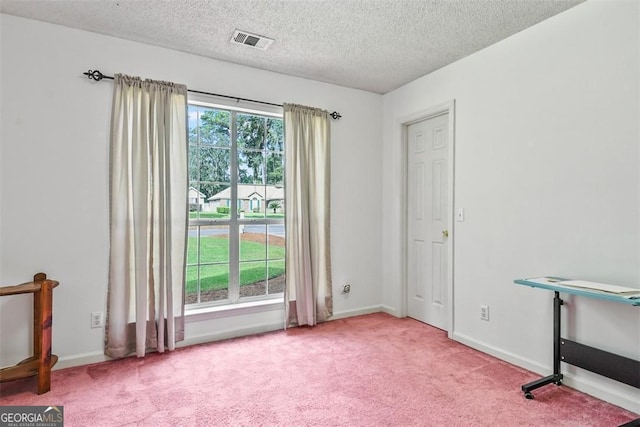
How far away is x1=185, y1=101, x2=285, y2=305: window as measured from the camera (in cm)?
324

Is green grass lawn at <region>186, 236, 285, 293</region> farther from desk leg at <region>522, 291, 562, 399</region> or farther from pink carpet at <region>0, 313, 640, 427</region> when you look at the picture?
desk leg at <region>522, 291, 562, 399</region>

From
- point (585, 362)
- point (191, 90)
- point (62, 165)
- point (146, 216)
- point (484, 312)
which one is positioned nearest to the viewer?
point (585, 362)

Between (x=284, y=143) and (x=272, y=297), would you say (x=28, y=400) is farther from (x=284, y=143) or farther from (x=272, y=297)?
(x=284, y=143)

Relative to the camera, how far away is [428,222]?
3676 millimetres

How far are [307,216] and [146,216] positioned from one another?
4.80 feet

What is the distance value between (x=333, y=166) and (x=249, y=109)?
41.8 inches

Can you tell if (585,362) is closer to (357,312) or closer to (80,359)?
(357,312)

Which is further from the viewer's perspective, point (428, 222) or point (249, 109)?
point (428, 222)

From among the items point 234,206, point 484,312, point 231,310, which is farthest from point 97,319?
point 484,312

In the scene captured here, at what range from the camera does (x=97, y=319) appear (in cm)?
271

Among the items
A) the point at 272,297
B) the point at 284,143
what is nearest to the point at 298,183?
the point at 284,143

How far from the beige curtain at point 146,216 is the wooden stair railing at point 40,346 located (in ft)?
1.46

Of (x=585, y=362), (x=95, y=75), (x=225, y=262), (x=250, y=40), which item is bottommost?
(x=585, y=362)

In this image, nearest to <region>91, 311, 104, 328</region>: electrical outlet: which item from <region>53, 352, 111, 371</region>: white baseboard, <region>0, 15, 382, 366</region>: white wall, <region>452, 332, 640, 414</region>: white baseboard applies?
<region>0, 15, 382, 366</region>: white wall
